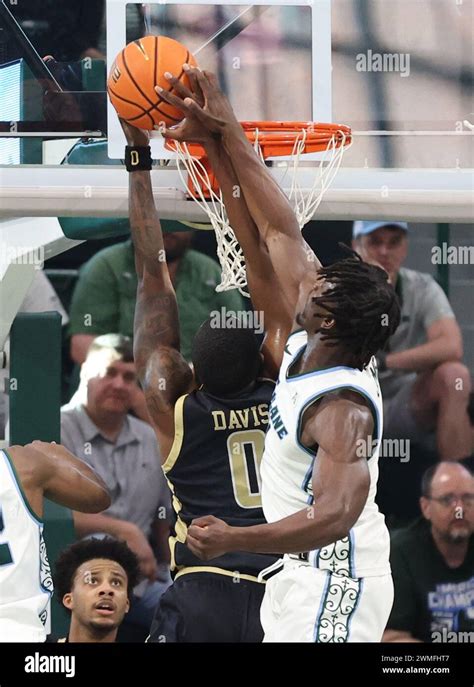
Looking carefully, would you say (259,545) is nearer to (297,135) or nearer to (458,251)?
(297,135)

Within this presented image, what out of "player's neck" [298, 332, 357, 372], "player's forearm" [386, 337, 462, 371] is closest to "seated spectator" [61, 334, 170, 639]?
"player's forearm" [386, 337, 462, 371]

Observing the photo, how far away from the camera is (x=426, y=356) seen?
514cm

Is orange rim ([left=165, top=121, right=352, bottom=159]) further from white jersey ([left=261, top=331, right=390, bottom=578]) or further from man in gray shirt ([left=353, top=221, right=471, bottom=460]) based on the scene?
man in gray shirt ([left=353, top=221, right=471, bottom=460])

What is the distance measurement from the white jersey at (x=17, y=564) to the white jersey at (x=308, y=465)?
66 cm

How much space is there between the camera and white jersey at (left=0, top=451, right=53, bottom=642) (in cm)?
340

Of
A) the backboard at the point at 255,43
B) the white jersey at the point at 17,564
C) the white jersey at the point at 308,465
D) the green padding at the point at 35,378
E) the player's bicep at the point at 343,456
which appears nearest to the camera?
the player's bicep at the point at 343,456

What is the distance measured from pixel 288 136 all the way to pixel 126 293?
1529 mm

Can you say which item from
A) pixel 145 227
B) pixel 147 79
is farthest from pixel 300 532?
pixel 147 79

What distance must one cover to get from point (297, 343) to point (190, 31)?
1259mm

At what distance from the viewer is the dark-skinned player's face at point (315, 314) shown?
3247 mm

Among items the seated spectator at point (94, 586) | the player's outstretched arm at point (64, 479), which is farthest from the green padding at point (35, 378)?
the player's outstretched arm at point (64, 479)

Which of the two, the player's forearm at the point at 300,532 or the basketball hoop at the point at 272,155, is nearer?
the player's forearm at the point at 300,532

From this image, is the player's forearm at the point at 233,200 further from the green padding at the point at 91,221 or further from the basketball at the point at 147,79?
the green padding at the point at 91,221
